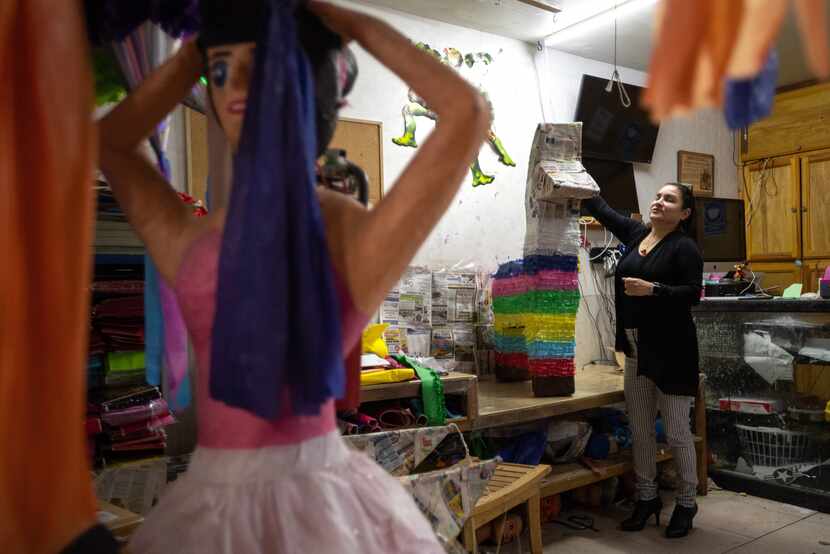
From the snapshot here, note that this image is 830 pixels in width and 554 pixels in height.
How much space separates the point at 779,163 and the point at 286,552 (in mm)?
5255

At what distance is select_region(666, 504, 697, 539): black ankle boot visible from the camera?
9.26 ft

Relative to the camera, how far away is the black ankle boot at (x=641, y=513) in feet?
9.63

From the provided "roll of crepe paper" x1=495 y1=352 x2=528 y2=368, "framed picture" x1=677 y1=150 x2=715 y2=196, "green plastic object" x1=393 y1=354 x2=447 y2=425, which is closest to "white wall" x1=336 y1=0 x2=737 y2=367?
"framed picture" x1=677 y1=150 x2=715 y2=196

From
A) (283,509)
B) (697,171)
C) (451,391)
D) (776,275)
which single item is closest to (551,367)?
(451,391)

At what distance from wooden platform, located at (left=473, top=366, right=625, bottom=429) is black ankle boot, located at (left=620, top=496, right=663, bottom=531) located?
48 centimetres

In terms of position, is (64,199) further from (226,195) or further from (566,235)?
(566,235)

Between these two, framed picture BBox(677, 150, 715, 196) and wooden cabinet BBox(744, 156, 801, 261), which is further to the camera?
wooden cabinet BBox(744, 156, 801, 261)

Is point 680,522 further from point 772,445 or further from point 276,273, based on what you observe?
point 276,273

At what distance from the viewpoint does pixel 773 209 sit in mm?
4941

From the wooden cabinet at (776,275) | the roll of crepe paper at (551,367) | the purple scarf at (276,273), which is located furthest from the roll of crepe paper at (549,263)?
the wooden cabinet at (776,275)

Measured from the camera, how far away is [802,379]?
3156 mm

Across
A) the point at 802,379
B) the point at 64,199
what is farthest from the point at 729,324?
the point at 64,199

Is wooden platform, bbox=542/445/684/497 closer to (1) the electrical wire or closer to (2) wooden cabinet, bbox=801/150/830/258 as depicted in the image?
(1) the electrical wire

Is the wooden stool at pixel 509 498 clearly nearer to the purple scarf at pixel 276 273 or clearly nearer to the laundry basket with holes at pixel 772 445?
the laundry basket with holes at pixel 772 445
